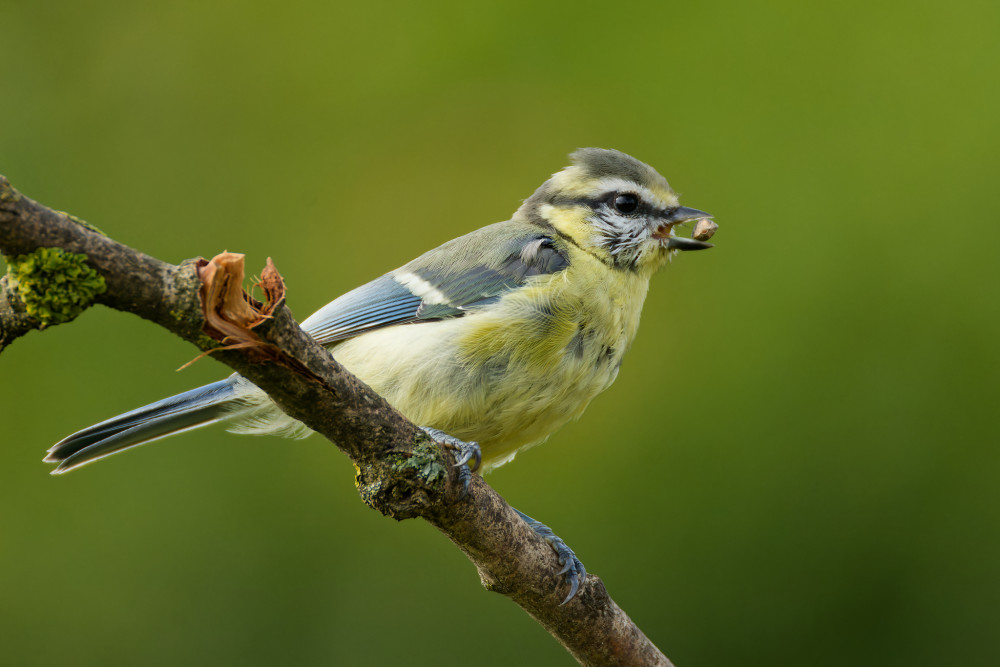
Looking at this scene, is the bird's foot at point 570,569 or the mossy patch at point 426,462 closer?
the mossy patch at point 426,462

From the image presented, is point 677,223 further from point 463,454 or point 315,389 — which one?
point 315,389

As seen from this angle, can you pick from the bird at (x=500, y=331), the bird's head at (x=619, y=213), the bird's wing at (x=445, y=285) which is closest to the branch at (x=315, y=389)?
the bird at (x=500, y=331)

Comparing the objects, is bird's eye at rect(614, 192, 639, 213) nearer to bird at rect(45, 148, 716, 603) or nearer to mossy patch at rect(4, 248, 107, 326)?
bird at rect(45, 148, 716, 603)

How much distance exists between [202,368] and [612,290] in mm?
1578

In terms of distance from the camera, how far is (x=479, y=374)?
2.12 m

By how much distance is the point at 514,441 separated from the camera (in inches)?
92.0

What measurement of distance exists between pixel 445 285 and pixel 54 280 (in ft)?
4.39

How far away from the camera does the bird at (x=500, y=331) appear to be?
6.98ft

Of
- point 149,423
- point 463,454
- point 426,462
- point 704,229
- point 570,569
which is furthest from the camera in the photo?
point 704,229

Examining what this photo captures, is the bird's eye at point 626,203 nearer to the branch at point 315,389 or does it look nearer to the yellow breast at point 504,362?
the yellow breast at point 504,362

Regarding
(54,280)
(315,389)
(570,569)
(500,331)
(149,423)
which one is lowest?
(570,569)

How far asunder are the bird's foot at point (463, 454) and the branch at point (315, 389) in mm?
26

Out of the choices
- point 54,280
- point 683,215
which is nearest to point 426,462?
point 54,280

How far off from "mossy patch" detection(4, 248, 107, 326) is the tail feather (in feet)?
3.54
